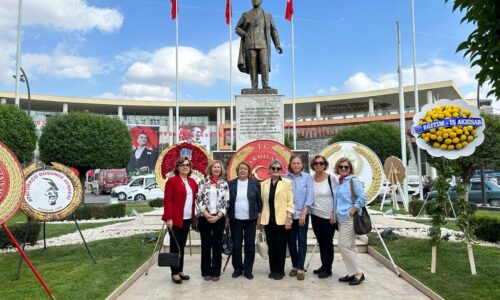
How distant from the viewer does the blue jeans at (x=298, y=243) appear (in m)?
5.35

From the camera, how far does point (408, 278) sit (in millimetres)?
5414

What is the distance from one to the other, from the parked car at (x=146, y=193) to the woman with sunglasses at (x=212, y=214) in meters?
21.6

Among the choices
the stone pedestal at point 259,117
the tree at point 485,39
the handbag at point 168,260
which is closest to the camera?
the tree at point 485,39

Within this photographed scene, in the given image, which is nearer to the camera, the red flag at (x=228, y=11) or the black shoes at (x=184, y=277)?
the black shoes at (x=184, y=277)

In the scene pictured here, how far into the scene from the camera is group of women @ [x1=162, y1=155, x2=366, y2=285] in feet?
16.9

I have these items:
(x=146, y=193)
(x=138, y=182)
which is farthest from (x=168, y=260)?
(x=138, y=182)

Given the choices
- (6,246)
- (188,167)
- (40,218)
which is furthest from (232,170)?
(6,246)

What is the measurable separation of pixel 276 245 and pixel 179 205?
145cm

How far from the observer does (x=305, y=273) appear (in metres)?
5.69

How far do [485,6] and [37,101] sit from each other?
53448 mm

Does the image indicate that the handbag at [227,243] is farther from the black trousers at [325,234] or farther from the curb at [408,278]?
the curb at [408,278]

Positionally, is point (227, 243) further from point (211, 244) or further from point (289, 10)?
point (289, 10)

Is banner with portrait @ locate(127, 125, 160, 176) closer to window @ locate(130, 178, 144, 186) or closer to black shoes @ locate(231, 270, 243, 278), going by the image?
window @ locate(130, 178, 144, 186)

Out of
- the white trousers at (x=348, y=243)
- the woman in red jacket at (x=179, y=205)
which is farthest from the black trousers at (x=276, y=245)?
the woman in red jacket at (x=179, y=205)
